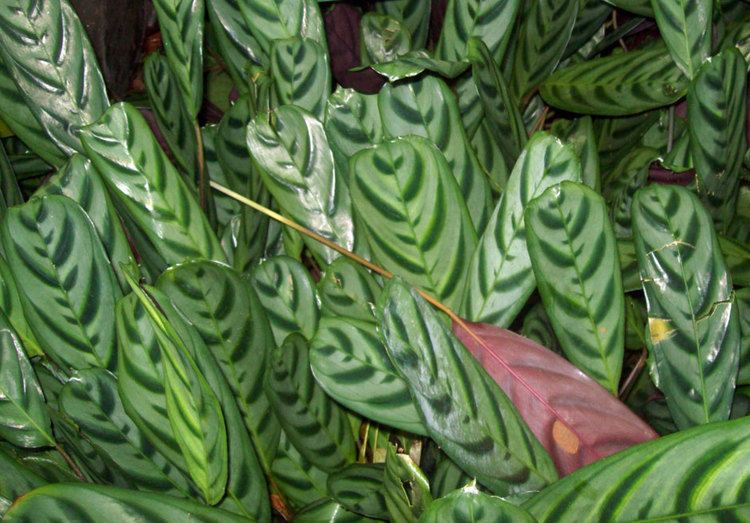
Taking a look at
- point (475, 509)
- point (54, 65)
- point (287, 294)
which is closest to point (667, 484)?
point (475, 509)

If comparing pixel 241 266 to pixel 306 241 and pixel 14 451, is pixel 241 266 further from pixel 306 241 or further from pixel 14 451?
pixel 14 451

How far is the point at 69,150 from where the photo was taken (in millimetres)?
697

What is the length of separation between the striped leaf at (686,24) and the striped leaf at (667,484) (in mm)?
388

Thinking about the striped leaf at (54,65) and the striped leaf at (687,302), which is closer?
the striped leaf at (687,302)

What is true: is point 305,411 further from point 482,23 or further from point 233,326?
point 482,23

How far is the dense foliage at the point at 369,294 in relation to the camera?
0.45m

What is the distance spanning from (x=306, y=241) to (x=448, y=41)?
22cm

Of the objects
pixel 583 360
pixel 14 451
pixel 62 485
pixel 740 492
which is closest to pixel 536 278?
pixel 583 360

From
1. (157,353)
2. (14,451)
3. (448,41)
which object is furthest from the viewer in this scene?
(448,41)

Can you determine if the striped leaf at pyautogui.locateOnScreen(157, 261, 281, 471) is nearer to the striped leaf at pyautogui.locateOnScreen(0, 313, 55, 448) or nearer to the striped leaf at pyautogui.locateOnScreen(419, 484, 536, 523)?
the striped leaf at pyautogui.locateOnScreen(0, 313, 55, 448)

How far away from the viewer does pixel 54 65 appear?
2.21 feet

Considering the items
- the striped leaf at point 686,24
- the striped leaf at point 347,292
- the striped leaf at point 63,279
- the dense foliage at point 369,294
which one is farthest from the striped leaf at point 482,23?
the striped leaf at point 63,279

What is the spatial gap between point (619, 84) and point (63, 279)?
1.58 ft

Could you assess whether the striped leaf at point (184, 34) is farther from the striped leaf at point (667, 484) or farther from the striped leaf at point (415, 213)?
the striped leaf at point (667, 484)
